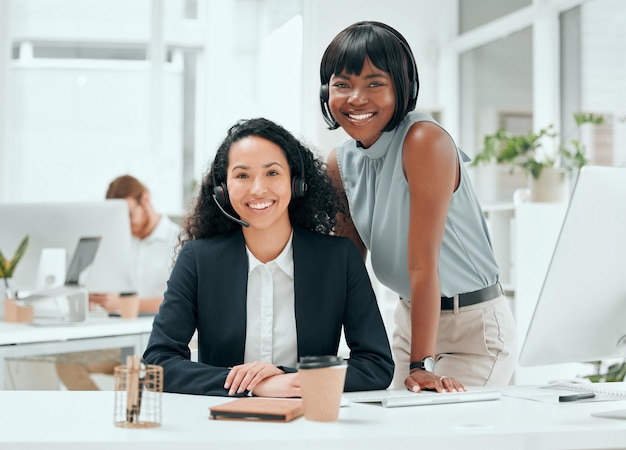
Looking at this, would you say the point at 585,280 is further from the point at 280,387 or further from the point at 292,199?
the point at 292,199

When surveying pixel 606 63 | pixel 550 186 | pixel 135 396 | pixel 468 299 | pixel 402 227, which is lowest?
pixel 135 396

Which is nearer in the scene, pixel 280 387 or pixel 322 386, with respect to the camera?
pixel 322 386

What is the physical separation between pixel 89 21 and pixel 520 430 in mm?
5563

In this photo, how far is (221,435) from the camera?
1.20m

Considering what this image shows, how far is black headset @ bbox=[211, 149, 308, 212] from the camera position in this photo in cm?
185

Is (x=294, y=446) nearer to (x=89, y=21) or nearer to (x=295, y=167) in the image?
(x=295, y=167)

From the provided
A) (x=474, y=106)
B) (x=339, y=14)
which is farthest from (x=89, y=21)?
(x=474, y=106)

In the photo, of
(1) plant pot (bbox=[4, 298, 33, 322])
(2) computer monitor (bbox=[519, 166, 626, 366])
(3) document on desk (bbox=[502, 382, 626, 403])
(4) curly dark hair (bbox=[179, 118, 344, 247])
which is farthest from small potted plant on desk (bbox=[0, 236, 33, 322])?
(2) computer monitor (bbox=[519, 166, 626, 366])

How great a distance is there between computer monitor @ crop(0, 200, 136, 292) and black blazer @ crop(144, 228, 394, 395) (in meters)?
1.49

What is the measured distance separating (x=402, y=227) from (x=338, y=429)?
2.59 feet

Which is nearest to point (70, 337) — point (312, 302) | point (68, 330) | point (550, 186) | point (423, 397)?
point (68, 330)

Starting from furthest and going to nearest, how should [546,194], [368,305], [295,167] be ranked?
[546,194]
[295,167]
[368,305]

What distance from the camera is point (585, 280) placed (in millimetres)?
1439

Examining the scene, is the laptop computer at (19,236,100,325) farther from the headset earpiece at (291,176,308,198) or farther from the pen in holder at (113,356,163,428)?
the pen in holder at (113,356,163,428)
